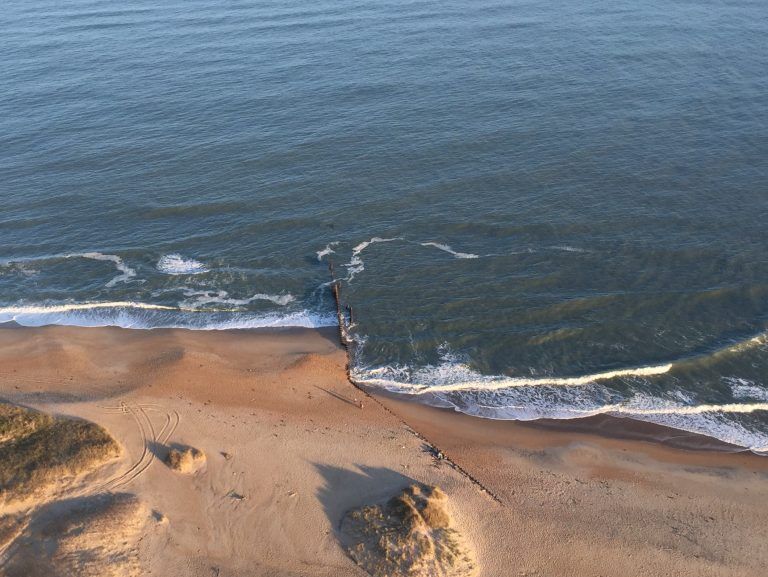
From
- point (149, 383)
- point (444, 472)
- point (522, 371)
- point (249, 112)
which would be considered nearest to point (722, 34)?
point (249, 112)

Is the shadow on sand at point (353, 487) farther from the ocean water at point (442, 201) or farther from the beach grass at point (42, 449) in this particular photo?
the beach grass at point (42, 449)

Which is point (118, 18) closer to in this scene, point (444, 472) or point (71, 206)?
point (71, 206)

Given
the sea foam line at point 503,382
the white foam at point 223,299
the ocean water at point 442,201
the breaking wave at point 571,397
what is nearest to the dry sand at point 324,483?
the breaking wave at point 571,397

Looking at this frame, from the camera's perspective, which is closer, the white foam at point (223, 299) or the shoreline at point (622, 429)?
the shoreline at point (622, 429)

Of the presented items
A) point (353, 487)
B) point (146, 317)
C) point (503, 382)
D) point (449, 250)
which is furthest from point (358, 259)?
point (353, 487)

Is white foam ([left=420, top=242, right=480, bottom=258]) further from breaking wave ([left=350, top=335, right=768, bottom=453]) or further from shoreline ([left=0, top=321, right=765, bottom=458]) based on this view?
shoreline ([left=0, top=321, right=765, bottom=458])

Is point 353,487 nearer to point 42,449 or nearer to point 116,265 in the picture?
point 42,449
